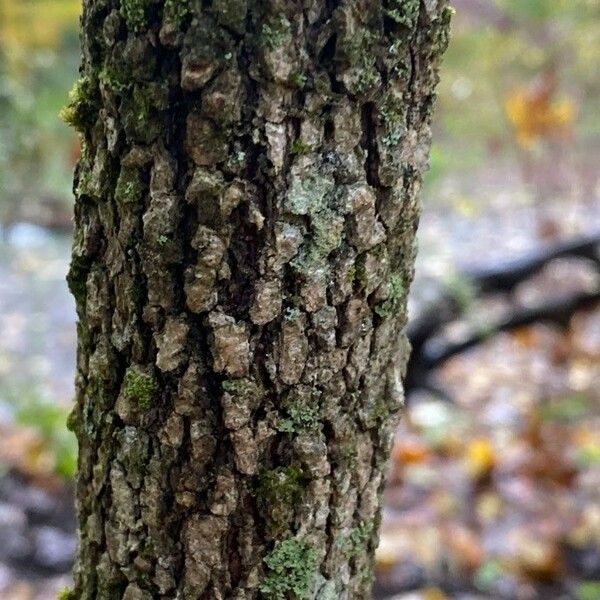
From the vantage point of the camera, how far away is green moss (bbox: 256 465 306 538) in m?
1.05

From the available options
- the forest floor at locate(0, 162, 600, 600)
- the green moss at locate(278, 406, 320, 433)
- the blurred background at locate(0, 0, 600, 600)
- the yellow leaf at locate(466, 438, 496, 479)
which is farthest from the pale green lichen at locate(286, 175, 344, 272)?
the yellow leaf at locate(466, 438, 496, 479)

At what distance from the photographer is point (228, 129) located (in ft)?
2.87

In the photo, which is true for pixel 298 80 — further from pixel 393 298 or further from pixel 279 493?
pixel 279 493

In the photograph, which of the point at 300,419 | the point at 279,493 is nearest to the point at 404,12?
the point at 300,419

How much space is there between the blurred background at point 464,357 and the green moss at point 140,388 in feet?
6.96

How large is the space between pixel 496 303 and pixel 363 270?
14.6 ft

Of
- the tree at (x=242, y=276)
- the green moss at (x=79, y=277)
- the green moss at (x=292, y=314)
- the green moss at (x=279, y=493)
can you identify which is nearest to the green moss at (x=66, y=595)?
the tree at (x=242, y=276)

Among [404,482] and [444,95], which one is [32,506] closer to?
[404,482]

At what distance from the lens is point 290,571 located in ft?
3.70

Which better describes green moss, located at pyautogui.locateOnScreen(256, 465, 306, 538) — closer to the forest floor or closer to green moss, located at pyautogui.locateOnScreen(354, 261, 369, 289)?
green moss, located at pyautogui.locateOnScreen(354, 261, 369, 289)

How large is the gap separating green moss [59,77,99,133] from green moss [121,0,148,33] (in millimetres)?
121

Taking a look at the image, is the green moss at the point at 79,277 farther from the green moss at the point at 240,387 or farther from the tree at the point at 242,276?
the green moss at the point at 240,387

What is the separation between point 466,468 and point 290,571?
2.76 metres

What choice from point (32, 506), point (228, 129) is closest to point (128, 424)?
point (228, 129)
